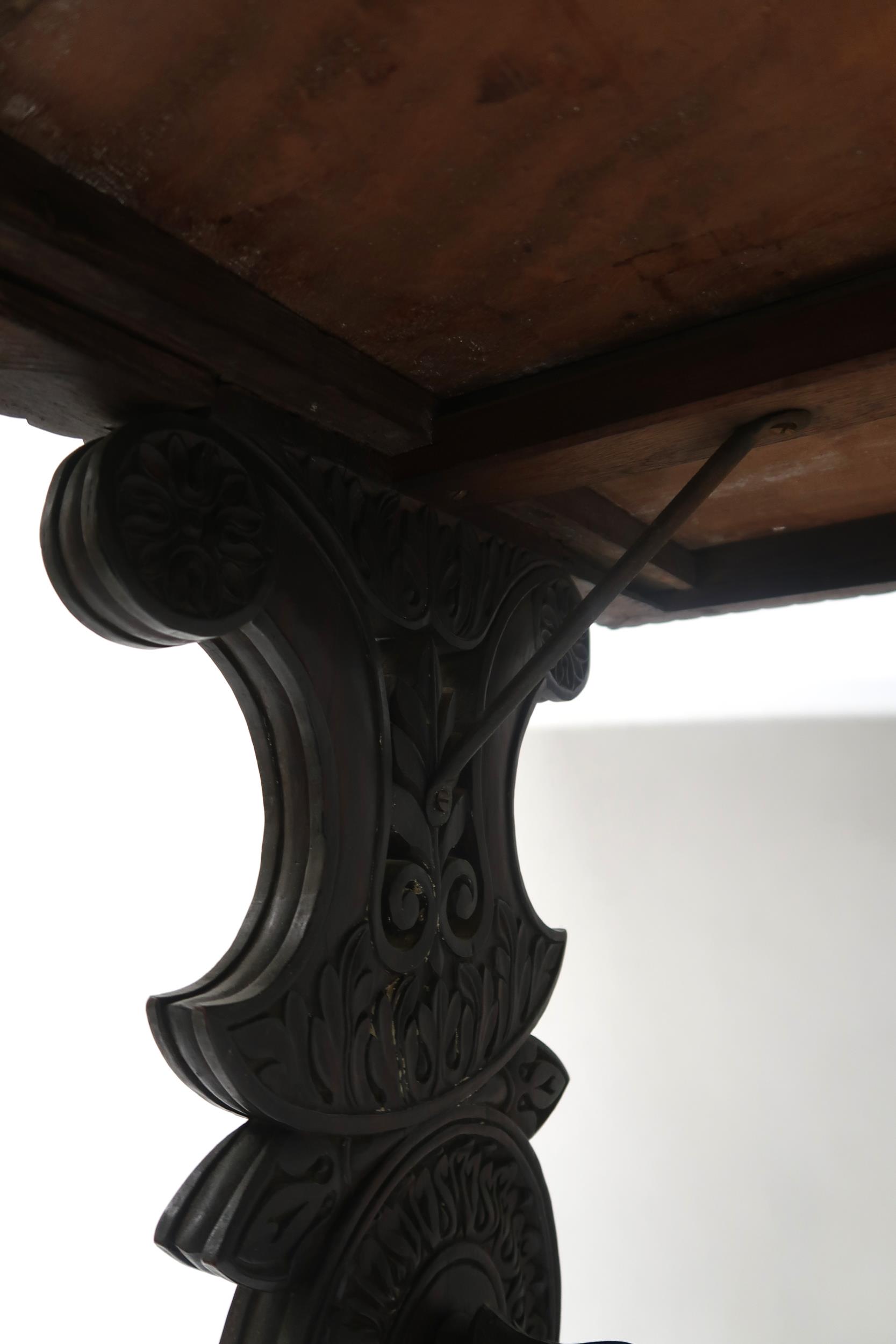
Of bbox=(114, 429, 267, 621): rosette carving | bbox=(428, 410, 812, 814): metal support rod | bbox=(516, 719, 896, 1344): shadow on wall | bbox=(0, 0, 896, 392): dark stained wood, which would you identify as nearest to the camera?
bbox=(0, 0, 896, 392): dark stained wood

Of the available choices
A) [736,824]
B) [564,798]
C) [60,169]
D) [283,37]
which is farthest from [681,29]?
[564,798]

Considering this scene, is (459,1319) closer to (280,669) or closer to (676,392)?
(280,669)

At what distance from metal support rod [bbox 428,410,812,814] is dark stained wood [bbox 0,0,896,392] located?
13 centimetres

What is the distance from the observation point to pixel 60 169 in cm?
46

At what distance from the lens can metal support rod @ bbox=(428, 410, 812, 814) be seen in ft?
2.27

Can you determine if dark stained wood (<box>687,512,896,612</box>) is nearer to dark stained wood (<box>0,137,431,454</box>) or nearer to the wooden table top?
the wooden table top

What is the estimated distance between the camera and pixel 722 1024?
1707 mm

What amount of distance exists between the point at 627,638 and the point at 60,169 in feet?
4.92

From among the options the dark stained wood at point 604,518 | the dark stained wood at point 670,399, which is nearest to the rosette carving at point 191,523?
the dark stained wood at point 670,399

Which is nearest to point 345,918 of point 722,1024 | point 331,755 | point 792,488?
point 331,755

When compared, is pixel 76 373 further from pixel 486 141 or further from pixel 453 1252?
pixel 453 1252

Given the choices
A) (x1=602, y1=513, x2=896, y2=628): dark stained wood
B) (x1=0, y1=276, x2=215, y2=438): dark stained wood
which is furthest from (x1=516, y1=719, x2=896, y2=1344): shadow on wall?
(x1=0, y1=276, x2=215, y2=438): dark stained wood

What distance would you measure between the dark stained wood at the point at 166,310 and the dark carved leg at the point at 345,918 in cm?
4

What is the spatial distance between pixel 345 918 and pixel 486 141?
42 cm
